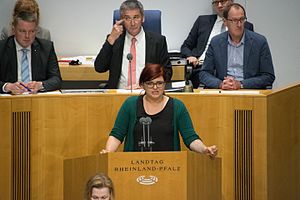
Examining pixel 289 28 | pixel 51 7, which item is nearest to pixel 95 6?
pixel 51 7

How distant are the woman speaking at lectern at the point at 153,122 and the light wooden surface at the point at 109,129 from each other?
0.41m

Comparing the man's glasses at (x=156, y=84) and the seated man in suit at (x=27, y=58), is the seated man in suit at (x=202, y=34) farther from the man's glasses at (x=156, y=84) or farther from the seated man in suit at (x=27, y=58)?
the man's glasses at (x=156, y=84)

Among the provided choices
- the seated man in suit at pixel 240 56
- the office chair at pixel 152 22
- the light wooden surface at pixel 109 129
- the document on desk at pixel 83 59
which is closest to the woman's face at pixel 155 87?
the light wooden surface at pixel 109 129

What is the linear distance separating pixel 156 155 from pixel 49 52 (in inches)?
67.5

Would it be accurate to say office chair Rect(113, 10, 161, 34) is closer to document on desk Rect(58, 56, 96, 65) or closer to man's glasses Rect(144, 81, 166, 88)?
document on desk Rect(58, 56, 96, 65)

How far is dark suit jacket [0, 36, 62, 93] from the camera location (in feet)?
18.6

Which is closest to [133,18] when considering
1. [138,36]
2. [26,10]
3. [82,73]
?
[138,36]

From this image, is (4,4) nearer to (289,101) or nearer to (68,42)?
(68,42)

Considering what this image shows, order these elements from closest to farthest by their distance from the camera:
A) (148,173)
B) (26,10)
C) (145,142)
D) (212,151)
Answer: (148,173)
(212,151)
(145,142)
(26,10)

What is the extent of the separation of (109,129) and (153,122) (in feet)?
1.79

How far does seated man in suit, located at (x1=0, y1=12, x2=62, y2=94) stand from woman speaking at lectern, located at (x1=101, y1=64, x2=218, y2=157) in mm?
907

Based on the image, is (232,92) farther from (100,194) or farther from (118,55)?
(100,194)

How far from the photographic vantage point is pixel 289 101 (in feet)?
17.8

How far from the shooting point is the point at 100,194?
12.9 ft
